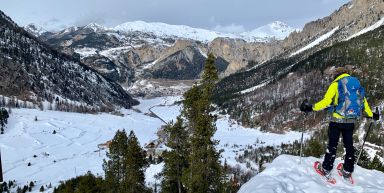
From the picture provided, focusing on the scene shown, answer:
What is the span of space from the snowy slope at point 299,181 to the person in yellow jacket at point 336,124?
0.77m

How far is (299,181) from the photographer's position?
60.8 feet

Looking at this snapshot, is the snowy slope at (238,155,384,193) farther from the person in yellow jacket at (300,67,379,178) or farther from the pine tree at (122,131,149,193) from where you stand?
the pine tree at (122,131,149,193)

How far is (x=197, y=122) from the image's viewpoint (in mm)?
37219

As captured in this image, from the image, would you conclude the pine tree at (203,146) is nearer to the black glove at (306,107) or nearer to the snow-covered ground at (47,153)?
the black glove at (306,107)

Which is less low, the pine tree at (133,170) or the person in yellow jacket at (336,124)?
the person in yellow jacket at (336,124)

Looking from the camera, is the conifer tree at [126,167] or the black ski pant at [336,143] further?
the conifer tree at [126,167]

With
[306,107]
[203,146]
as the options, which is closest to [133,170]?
[203,146]

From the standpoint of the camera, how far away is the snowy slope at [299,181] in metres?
17.0

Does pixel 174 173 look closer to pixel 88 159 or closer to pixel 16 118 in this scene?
pixel 88 159

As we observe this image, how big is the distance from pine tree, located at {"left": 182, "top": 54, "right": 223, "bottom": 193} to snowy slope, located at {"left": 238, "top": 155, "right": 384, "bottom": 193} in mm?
15693

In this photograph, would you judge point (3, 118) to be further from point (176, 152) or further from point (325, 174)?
point (325, 174)

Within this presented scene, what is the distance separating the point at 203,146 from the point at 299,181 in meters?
19.1

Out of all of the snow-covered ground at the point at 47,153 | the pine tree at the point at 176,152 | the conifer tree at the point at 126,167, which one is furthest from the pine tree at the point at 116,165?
the snow-covered ground at the point at 47,153

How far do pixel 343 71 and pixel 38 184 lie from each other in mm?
108362
